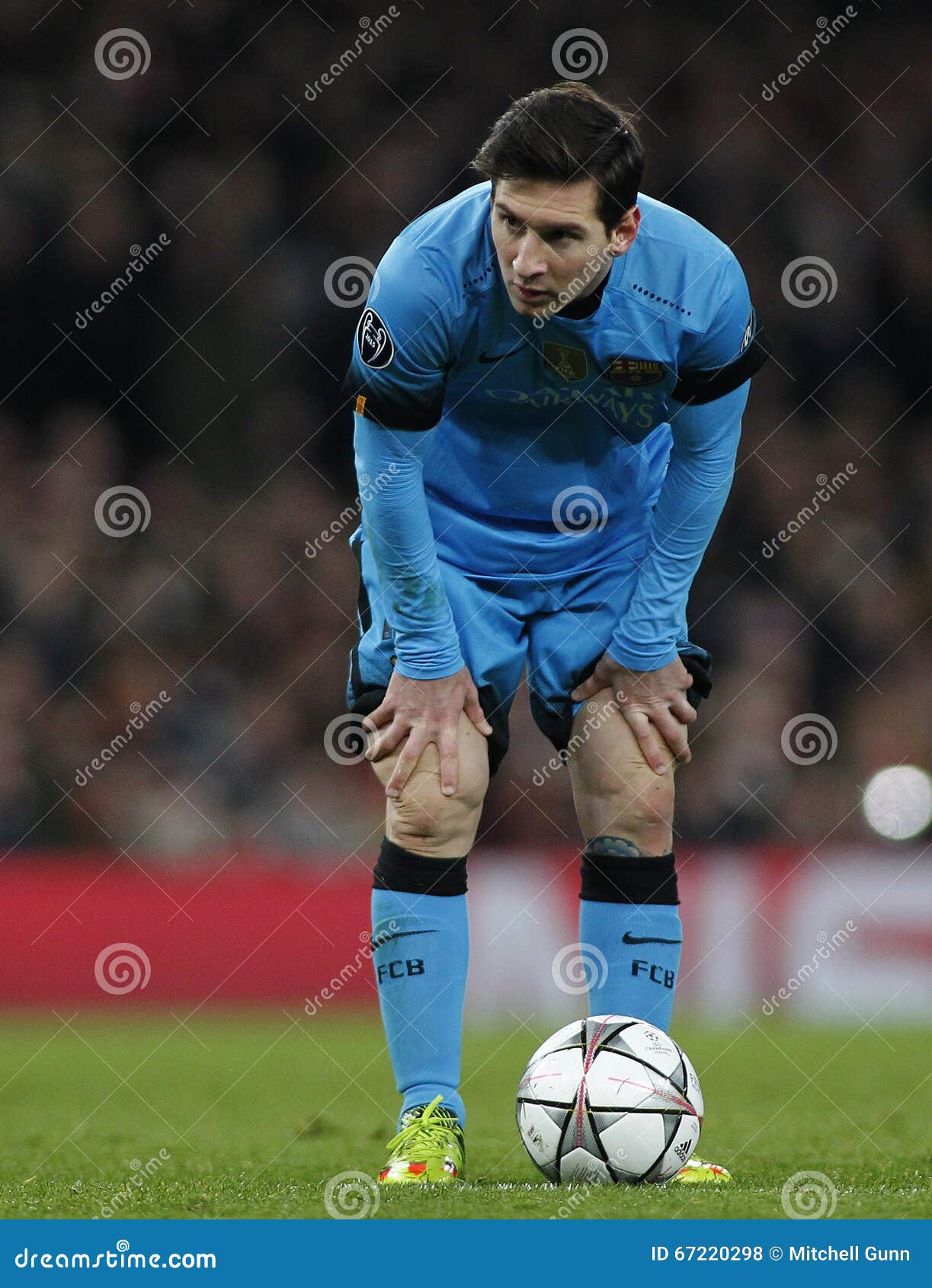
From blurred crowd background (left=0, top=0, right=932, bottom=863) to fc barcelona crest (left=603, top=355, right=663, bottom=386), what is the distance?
18.9 ft

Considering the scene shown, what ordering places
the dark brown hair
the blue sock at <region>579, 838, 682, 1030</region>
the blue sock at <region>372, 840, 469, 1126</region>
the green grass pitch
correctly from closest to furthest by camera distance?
the green grass pitch < the dark brown hair < the blue sock at <region>372, 840, 469, 1126</region> < the blue sock at <region>579, 838, 682, 1030</region>

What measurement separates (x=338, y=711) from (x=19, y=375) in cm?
317

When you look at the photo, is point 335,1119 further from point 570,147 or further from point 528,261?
point 570,147

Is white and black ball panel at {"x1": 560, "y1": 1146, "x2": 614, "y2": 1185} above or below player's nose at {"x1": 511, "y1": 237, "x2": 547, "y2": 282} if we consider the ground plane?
below

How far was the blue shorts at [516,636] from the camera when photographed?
3590mm

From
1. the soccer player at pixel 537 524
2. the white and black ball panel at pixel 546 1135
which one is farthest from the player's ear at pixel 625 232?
the white and black ball panel at pixel 546 1135

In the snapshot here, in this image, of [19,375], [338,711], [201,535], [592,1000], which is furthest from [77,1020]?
[592,1000]

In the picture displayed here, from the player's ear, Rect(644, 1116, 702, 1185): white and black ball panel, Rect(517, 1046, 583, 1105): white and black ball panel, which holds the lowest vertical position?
Rect(517, 1046, 583, 1105): white and black ball panel

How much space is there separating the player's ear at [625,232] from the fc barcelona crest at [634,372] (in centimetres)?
23

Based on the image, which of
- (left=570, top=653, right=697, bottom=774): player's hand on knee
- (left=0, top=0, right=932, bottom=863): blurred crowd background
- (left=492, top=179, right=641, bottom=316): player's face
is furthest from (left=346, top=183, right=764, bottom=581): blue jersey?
(left=0, top=0, right=932, bottom=863): blurred crowd background

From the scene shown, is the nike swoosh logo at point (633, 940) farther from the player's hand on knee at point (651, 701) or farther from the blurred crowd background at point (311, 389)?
the blurred crowd background at point (311, 389)

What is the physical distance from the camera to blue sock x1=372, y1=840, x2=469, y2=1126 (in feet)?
11.0

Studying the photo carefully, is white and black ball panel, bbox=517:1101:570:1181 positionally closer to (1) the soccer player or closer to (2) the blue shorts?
(1) the soccer player

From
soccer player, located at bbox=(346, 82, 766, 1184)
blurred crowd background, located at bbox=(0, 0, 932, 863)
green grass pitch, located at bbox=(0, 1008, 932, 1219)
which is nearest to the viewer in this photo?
green grass pitch, located at bbox=(0, 1008, 932, 1219)
